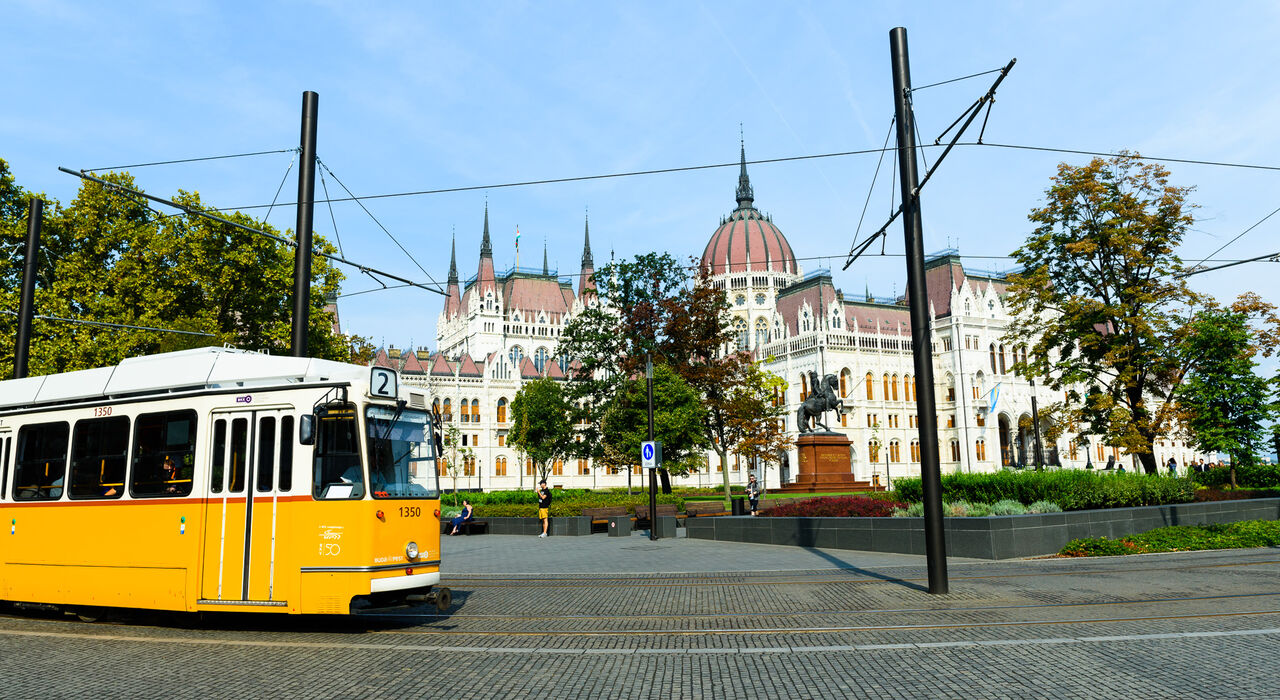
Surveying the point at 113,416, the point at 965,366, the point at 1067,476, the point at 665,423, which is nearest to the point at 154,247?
the point at 665,423

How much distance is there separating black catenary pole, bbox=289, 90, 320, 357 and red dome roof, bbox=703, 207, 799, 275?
9728 cm

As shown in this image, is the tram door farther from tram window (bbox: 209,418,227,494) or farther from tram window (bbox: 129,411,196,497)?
tram window (bbox: 129,411,196,497)

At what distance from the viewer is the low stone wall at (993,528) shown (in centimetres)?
1573

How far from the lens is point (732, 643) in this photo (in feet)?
26.5

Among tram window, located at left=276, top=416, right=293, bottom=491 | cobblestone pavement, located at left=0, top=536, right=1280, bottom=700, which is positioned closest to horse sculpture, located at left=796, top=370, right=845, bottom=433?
cobblestone pavement, located at left=0, top=536, right=1280, bottom=700

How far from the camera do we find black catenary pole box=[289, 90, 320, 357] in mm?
11859

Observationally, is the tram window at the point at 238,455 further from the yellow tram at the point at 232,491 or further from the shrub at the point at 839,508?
the shrub at the point at 839,508

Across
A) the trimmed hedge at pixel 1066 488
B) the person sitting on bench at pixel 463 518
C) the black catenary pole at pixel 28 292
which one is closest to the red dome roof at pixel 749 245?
the person sitting on bench at pixel 463 518

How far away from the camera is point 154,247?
30.5 metres

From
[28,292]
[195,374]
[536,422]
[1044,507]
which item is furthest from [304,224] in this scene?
[536,422]

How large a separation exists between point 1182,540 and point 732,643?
1337cm

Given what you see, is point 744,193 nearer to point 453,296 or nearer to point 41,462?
point 453,296

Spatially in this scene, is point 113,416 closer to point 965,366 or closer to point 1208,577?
point 1208,577

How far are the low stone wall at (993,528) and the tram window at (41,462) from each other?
1457 cm
